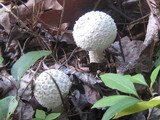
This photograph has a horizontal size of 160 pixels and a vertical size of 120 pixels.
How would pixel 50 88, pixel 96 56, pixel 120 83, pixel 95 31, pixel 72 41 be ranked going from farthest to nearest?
pixel 72 41 → pixel 96 56 → pixel 95 31 → pixel 50 88 → pixel 120 83

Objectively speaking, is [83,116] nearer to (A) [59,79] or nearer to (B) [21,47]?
(A) [59,79]

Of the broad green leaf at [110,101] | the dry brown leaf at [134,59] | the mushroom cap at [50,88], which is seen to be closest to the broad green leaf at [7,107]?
the mushroom cap at [50,88]

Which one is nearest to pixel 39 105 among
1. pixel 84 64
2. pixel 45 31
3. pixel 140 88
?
pixel 84 64

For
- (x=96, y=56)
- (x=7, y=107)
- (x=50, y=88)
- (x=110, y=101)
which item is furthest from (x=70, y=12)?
(x=110, y=101)

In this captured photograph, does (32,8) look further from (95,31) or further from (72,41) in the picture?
(95,31)

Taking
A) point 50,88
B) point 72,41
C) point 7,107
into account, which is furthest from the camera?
point 72,41

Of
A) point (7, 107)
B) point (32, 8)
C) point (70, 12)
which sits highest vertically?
point (32, 8)

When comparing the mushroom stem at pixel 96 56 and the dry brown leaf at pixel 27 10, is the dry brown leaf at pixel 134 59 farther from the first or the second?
the dry brown leaf at pixel 27 10

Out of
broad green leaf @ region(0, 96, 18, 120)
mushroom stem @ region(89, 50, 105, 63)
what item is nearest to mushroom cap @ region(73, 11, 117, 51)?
mushroom stem @ region(89, 50, 105, 63)
